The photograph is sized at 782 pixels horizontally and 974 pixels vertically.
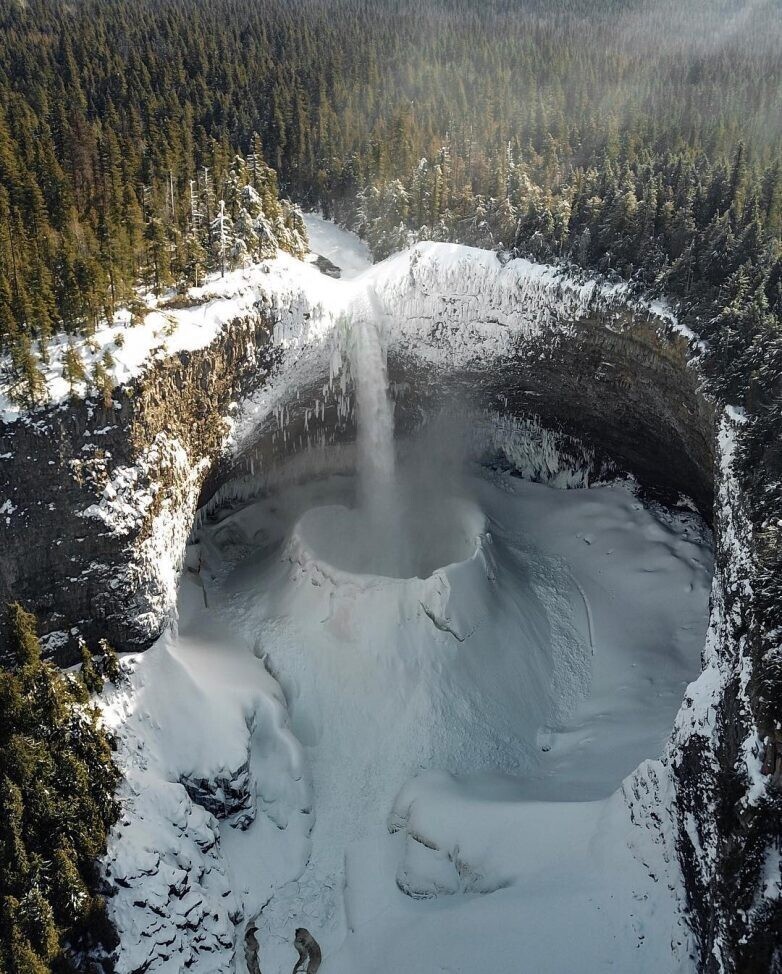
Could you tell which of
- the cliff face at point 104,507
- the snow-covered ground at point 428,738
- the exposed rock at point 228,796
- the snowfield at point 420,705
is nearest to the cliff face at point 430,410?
the cliff face at point 104,507

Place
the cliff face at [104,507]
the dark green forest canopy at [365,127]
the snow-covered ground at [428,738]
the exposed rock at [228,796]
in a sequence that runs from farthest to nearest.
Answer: the dark green forest canopy at [365,127], the exposed rock at [228,796], the cliff face at [104,507], the snow-covered ground at [428,738]

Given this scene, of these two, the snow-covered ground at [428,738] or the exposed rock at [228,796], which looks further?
the exposed rock at [228,796]

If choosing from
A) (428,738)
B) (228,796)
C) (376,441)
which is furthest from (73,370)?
(428,738)

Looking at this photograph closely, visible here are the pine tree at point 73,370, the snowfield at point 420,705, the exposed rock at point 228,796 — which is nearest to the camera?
the snowfield at point 420,705

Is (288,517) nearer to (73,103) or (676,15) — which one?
(73,103)

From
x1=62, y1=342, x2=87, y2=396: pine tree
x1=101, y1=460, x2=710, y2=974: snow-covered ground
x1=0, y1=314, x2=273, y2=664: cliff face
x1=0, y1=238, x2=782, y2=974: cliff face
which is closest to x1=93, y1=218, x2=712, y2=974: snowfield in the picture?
x1=101, y1=460, x2=710, y2=974: snow-covered ground

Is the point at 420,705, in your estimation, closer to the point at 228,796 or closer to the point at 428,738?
the point at 428,738

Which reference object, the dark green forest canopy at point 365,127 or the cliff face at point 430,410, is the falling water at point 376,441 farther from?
the dark green forest canopy at point 365,127
